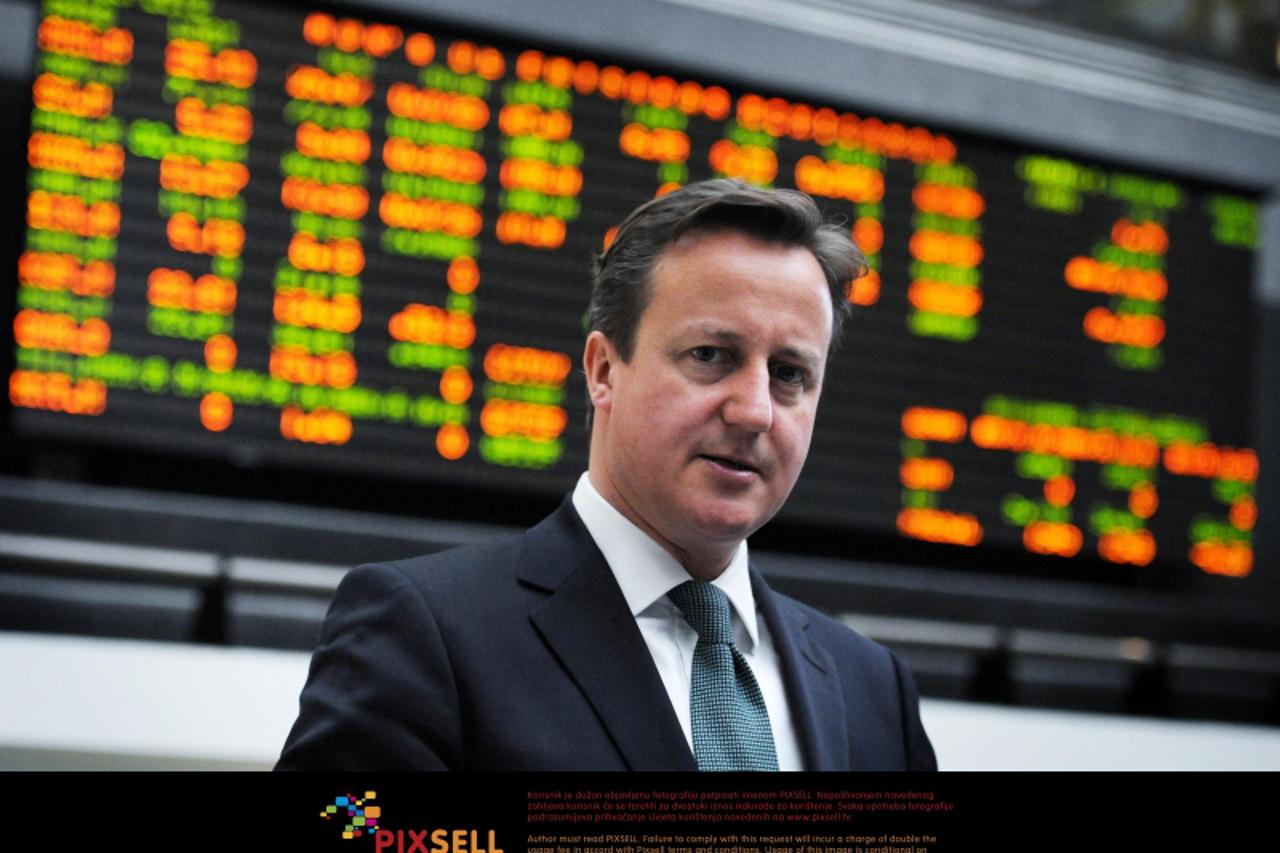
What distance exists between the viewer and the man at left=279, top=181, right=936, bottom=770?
907mm

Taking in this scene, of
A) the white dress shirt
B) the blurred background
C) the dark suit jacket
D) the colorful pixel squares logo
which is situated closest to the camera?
the colorful pixel squares logo

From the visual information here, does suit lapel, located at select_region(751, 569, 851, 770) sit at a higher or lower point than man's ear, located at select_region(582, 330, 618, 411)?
lower

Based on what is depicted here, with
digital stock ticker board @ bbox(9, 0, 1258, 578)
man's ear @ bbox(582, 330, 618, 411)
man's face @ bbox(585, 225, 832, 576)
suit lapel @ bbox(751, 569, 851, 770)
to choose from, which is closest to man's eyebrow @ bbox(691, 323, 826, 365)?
man's face @ bbox(585, 225, 832, 576)

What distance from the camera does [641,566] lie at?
1.04 metres

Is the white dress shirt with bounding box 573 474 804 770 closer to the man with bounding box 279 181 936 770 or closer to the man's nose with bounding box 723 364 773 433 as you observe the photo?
the man with bounding box 279 181 936 770

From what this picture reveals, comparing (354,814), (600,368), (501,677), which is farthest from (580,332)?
(354,814)

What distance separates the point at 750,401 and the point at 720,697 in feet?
0.70

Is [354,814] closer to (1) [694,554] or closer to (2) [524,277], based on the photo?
(1) [694,554]

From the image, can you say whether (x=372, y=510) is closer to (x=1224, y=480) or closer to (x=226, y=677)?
(x=226, y=677)

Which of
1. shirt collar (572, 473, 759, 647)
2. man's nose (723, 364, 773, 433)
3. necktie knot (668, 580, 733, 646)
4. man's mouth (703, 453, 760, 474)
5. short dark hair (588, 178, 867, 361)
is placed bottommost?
necktie knot (668, 580, 733, 646)

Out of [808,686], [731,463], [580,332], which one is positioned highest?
[580,332]

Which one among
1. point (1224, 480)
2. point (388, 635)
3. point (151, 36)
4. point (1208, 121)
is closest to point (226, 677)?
point (151, 36)

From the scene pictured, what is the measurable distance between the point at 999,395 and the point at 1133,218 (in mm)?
528

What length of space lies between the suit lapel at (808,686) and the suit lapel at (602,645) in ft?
0.42
